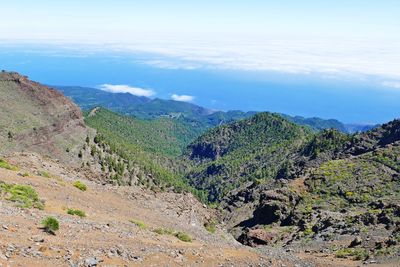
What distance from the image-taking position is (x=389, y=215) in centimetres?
4756

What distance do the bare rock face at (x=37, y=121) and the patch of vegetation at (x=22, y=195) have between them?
2147 inches

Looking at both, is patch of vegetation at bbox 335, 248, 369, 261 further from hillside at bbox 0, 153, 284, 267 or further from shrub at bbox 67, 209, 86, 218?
shrub at bbox 67, 209, 86, 218

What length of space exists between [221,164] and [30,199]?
15247 cm

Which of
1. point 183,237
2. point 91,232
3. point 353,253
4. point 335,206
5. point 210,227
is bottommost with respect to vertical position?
point 335,206

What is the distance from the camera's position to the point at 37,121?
97.2 meters

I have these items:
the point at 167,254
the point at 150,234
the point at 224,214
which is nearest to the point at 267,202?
the point at 224,214

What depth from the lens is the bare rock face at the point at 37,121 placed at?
89812 mm

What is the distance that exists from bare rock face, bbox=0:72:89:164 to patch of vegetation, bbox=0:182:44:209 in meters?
54.5

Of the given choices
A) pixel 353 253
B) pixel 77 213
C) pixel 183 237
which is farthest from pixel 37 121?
pixel 353 253

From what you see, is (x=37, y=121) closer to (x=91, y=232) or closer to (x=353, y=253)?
(x=353, y=253)

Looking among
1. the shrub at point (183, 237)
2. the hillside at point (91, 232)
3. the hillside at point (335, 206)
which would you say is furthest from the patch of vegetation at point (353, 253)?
the shrub at point (183, 237)

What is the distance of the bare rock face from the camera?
89.8 meters

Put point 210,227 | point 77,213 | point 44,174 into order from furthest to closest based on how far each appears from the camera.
→ point 210,227 → point 44,174 → point 77,213

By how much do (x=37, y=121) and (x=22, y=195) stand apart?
234 ft
